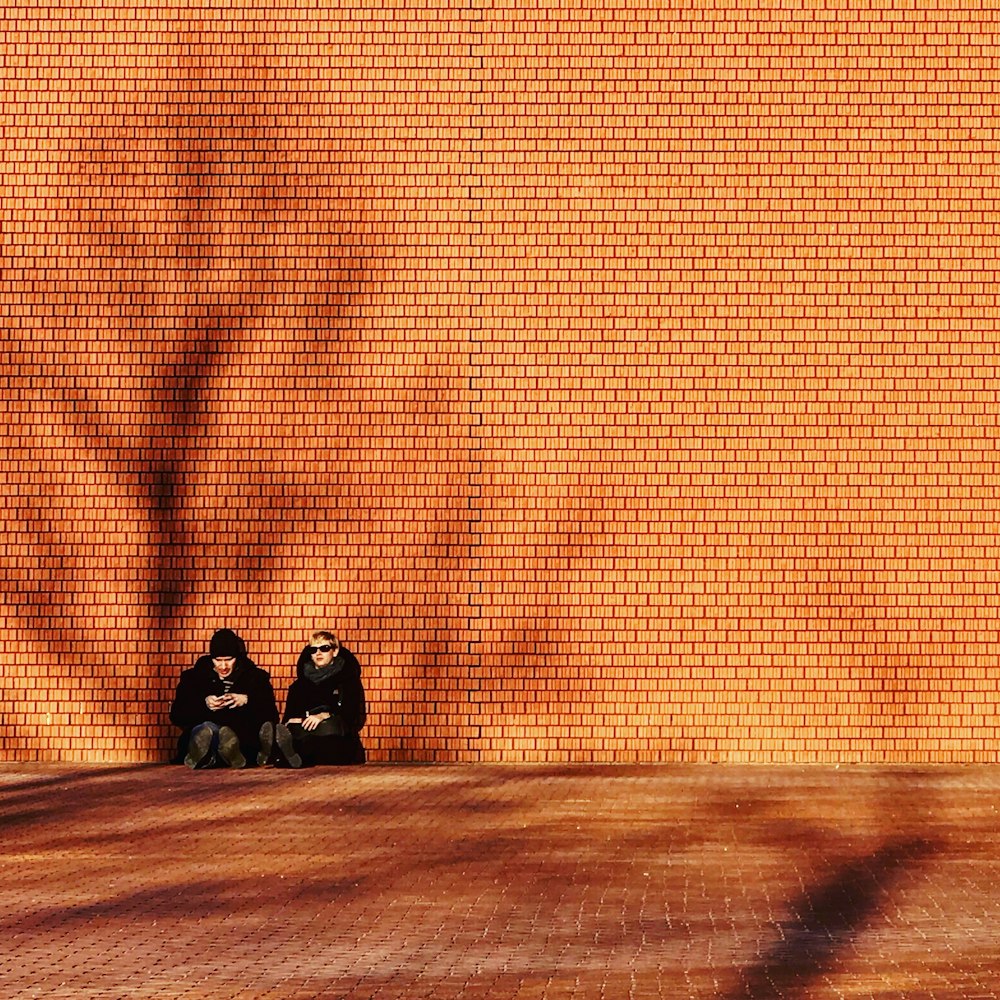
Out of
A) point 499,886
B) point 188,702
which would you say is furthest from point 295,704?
point 499,886

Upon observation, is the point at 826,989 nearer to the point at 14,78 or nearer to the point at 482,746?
the point at 482,746

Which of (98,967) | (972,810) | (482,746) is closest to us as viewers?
(98,967)

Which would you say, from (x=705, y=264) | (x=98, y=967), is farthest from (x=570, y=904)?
(x=705, y=264)

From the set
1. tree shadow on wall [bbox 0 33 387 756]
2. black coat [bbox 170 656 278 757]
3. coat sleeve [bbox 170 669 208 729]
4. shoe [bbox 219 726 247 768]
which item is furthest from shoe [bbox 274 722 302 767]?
tree shadow on wall [bbox 0 33 387 756]

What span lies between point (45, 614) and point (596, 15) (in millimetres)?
6917

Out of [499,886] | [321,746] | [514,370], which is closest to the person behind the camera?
[499,886]

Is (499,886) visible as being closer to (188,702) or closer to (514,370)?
(188,702)

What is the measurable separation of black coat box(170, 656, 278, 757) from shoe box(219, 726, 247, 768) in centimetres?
6

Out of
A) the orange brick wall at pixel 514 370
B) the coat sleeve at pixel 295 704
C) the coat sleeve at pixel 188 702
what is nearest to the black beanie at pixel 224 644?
the coat sleeve at pixel 188 702

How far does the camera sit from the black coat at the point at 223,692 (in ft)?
53.5

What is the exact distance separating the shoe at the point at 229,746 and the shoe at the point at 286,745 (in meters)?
0.32

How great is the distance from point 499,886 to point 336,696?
6.24 metres

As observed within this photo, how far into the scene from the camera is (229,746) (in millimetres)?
16375

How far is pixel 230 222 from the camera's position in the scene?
689 inches
